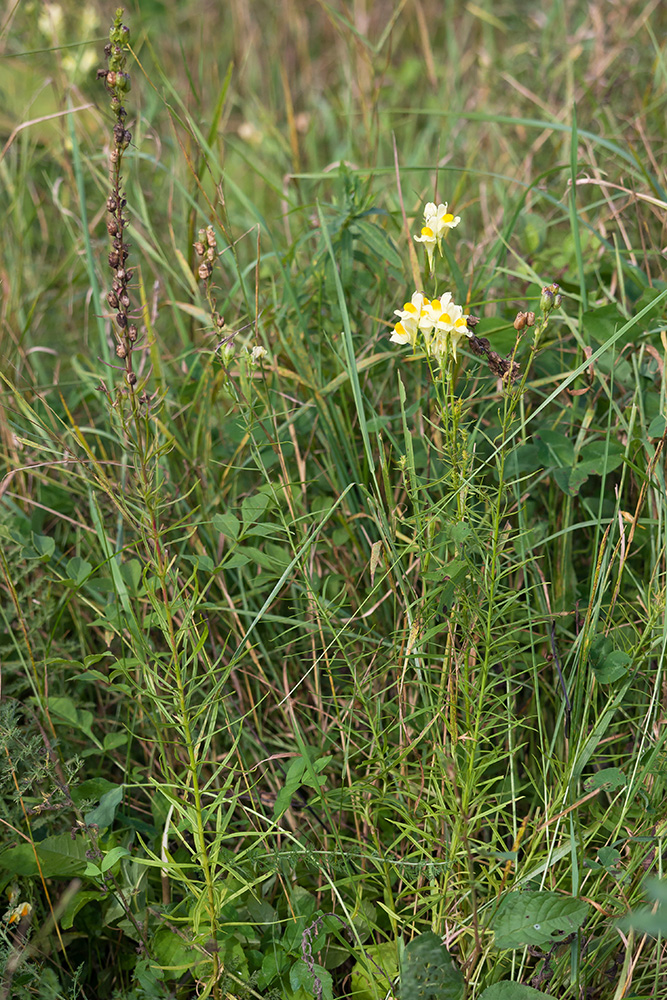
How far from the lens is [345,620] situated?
1418 mm

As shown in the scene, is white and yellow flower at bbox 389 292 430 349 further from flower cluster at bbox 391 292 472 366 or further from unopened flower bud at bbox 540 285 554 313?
unopened flower bud at bbox 540 285 554 313

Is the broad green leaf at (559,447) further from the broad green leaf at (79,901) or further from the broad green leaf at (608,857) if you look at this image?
the broad green leaf at (79,901)

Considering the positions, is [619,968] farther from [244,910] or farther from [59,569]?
[59,569]

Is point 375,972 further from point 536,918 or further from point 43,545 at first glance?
point 43,545

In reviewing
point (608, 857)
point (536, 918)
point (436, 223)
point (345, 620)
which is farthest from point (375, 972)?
point (436, 223)

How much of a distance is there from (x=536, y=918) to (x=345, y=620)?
1.73 ft

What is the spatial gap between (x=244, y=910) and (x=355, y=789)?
299 mm

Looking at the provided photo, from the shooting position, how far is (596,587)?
4.74 feet

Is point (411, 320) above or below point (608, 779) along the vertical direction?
above

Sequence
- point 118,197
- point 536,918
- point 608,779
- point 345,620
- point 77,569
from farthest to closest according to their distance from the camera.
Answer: point 77,569, point 345,620, point 608,779, point 536,918, point 118,197

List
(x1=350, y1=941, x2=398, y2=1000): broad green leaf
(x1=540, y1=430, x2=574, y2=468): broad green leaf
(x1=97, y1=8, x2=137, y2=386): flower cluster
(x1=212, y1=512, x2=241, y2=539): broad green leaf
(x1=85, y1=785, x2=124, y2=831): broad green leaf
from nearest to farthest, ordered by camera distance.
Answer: (x1=97, y1=8, x2=137, y2=386): flower cluster
(x1=350, y1=941, x2=398, y2=1000): broad green leaf
(x1=85, y1=785, x2=124, y2=831): broad green leaf
(x1=212, y1=512, x2=241, y2=539): broad green leaf
(x1=540, y1=430, x2=574, y2=468): broad green leaf

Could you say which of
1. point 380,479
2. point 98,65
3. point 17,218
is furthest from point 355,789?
point 98,65

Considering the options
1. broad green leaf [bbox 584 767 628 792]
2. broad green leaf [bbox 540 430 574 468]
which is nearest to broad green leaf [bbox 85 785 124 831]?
broad green leaf [bbox 584 767 628 792]

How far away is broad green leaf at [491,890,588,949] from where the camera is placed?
114cm
